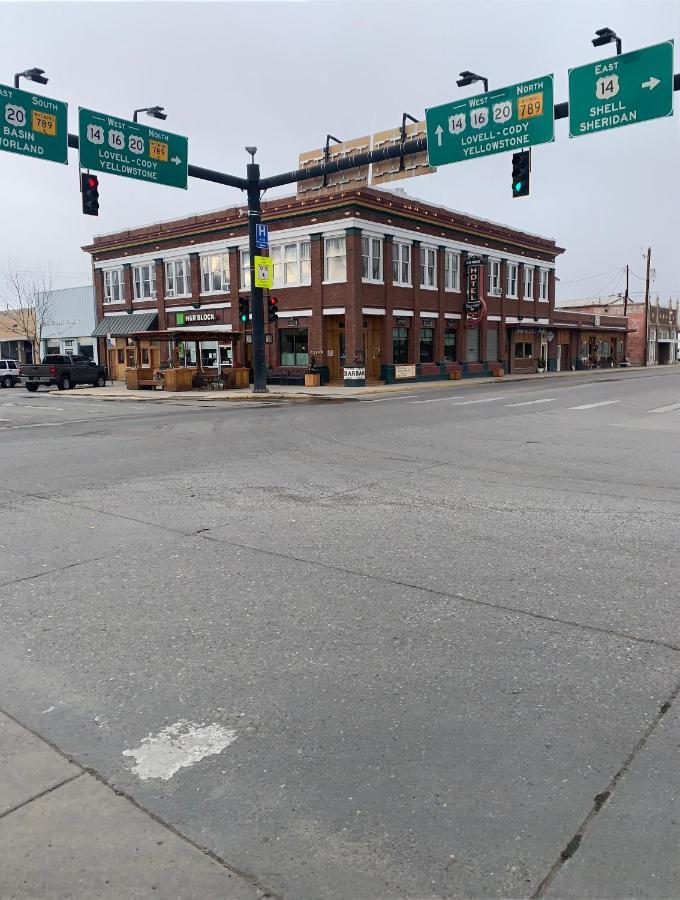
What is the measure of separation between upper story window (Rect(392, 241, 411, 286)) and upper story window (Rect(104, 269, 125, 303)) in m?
19.1

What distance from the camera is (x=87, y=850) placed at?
237 cm

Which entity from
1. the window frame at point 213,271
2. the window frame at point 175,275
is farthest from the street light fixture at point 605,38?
the window frame at point 175,275

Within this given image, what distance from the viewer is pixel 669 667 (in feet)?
11.8

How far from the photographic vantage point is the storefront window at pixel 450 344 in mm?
39562

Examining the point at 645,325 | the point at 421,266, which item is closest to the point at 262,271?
the point at 421,266

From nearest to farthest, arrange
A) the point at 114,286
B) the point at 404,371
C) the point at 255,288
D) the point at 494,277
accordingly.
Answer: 1. the point at 255,288
2. the point at 404,371
3. the point at 494,277
4. the point at 114,286

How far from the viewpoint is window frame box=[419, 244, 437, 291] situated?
36844 mm

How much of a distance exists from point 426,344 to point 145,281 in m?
18.5

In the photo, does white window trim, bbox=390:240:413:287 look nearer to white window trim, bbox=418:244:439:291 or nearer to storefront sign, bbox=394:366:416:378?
white window trim, bbox=418:244:439:291

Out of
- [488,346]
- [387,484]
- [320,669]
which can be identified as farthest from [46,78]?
[488,346]

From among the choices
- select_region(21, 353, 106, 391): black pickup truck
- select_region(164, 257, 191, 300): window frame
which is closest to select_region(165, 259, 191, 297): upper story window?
select_region(164, 257, 191, 300): window frame

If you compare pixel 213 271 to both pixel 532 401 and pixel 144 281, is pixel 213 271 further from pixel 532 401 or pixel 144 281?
pixel 532 401

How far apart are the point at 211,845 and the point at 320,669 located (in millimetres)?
1314

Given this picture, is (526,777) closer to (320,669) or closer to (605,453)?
(320,669)
